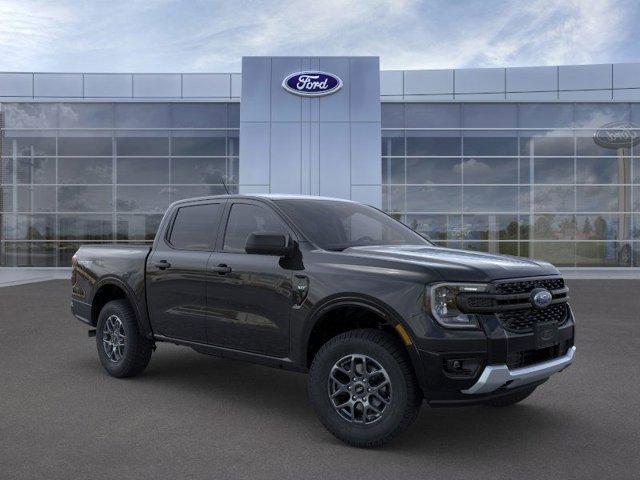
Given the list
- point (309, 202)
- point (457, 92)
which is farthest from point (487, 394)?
point (457, 92)

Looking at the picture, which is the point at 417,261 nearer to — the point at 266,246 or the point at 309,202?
the point at 266,246

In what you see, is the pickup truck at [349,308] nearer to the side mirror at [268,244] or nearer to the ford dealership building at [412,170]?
the side mirror at [268,244]

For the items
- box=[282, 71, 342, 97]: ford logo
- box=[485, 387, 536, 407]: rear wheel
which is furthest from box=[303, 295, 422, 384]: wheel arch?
box=[282, 71, 342, 97]: ford logo

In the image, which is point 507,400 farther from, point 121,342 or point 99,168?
point 99,168

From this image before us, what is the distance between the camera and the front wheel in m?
4.20

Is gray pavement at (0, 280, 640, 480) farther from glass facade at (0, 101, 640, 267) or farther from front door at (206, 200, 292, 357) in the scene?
glass facade at (0, 101, 640, 267)

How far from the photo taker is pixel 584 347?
8.55 metres

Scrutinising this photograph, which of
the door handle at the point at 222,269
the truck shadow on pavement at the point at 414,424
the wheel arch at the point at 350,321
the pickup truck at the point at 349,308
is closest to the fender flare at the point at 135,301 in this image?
the pickup truck at the point at 349,308

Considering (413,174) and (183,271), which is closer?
(183,271)

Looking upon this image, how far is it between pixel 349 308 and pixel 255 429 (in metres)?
1.21

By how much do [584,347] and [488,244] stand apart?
19.5m

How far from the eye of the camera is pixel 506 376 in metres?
4.08

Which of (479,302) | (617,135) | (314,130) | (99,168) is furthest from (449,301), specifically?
(617,135)

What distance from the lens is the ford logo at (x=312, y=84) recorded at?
84.7 ft
